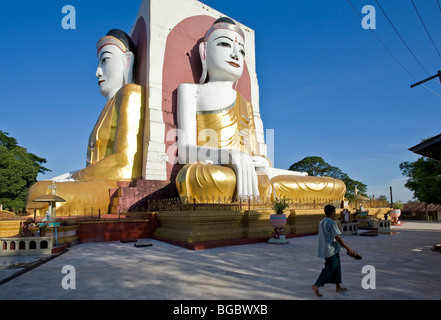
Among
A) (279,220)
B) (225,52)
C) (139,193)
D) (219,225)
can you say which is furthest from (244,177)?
(225,52)

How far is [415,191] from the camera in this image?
84.0 feet

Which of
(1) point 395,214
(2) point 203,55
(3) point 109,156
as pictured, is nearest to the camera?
(3) point 109,156

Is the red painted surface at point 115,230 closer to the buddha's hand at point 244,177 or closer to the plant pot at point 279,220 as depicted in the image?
the buddha's hand at point 244,177

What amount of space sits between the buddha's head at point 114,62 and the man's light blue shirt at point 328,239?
12.8 metres

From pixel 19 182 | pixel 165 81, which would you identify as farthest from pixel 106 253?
pixel 19 182

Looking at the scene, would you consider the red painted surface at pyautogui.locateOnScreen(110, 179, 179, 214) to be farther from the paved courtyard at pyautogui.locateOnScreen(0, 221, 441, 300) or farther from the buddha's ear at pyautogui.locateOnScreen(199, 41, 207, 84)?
the buddha's ear at pyautogui.locateOnScreen(199, 41, 207, 84)

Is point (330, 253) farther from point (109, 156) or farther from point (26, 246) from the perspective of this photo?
point (109, 156)

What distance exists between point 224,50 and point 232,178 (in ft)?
20.7

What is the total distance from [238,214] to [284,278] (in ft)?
13.5

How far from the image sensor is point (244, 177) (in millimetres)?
10312

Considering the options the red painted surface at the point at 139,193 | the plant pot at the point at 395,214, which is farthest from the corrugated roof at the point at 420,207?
the red painted surface at the point at 139,193

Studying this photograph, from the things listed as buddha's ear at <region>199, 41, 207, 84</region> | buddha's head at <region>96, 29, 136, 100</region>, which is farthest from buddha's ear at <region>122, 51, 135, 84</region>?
buddha's ear at <region>199, 41, 207, 84</region>

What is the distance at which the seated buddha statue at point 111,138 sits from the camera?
1072 centimetres

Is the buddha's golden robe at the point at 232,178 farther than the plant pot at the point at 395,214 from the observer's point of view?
No
